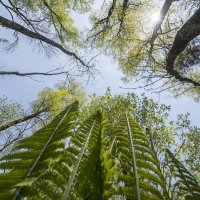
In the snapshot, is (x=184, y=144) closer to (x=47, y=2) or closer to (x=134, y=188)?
(x=47, y=2)

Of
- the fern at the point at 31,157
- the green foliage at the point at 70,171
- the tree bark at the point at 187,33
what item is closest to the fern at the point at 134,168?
the green foliage at the point at 70,171

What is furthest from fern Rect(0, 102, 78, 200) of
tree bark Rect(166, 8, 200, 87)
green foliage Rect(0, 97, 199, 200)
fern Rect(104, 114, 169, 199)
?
tree bark Rect(166, 8, 200, 87)

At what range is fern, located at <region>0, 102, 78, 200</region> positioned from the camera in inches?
30.6

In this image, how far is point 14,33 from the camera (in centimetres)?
1301

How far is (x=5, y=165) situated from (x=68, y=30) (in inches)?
609

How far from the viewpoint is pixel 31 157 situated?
3.33 ft

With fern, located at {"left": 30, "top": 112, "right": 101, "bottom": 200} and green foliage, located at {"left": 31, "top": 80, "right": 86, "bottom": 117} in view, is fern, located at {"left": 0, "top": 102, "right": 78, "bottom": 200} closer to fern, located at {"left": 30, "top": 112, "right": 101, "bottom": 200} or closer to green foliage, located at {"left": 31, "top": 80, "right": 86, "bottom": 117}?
fern, located at {"left": 30, "top": 112, "right": 101, "bottom": 200}

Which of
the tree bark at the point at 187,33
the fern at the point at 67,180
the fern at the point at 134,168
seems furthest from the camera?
the tree bark at the point at 187,33

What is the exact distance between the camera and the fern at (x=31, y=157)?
78cm

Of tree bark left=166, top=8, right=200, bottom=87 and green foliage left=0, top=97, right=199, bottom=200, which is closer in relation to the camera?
green foliage left=0, top=97, right=199, bottom=200

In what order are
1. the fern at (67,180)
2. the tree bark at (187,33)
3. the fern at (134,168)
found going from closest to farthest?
the fern at (67,180), the fern at (134,168), the tree bark at (187,33)

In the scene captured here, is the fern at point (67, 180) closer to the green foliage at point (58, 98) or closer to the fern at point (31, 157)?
the fern at point (31, 157)

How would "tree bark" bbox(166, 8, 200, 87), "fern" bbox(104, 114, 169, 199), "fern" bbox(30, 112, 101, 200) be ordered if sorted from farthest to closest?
"tree bark" bbox(166, 8, 200, 87) < "fern" bbox(104, 114, 169, 199) < "fern" bbox(30, 112, 101, 200)

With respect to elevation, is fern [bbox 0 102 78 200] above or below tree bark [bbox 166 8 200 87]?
below
